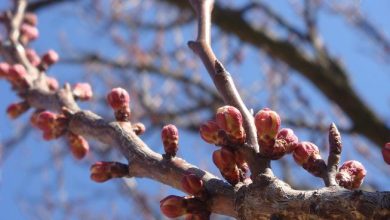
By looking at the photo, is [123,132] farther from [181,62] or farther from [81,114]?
[181,62]

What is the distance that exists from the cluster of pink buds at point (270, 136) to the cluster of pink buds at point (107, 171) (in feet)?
1.40

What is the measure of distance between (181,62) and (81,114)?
20.1ft

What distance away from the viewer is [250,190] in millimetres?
1190

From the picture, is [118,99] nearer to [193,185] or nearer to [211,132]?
[211,132]

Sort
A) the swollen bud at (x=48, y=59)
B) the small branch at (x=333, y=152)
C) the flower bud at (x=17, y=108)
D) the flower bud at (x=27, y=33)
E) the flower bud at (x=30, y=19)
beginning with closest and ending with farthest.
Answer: the small branch at (x=333, y=152) < the flower bud at (x=17, y=108) < the swollen bud at (x=48, y=59) < the flower bud at (x=27, y=33) < the flower bud at (x=30, y=19)

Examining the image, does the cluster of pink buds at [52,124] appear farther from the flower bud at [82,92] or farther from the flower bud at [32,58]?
the flower bud at [32,58]

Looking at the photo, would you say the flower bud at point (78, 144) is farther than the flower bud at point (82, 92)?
No

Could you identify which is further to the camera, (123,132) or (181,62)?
(181,62)

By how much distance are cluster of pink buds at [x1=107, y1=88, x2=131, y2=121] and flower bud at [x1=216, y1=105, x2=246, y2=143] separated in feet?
1.45

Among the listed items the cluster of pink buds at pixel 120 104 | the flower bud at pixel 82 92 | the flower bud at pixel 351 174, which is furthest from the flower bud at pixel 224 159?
the flower bud at pixel 82 92

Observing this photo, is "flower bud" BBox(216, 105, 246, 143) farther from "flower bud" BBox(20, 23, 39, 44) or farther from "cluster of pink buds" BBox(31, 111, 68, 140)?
"flower bud" BBox(20, 23, 39, 44)

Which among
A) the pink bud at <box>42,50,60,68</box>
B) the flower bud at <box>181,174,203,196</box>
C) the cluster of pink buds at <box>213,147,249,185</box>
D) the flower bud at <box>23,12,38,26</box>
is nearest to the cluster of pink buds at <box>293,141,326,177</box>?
the cluster of pink buds at <box>213,147,249,185</box>

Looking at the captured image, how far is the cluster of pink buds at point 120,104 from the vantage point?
1.70 metres

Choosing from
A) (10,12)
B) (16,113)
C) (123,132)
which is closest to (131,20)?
(10,12)
